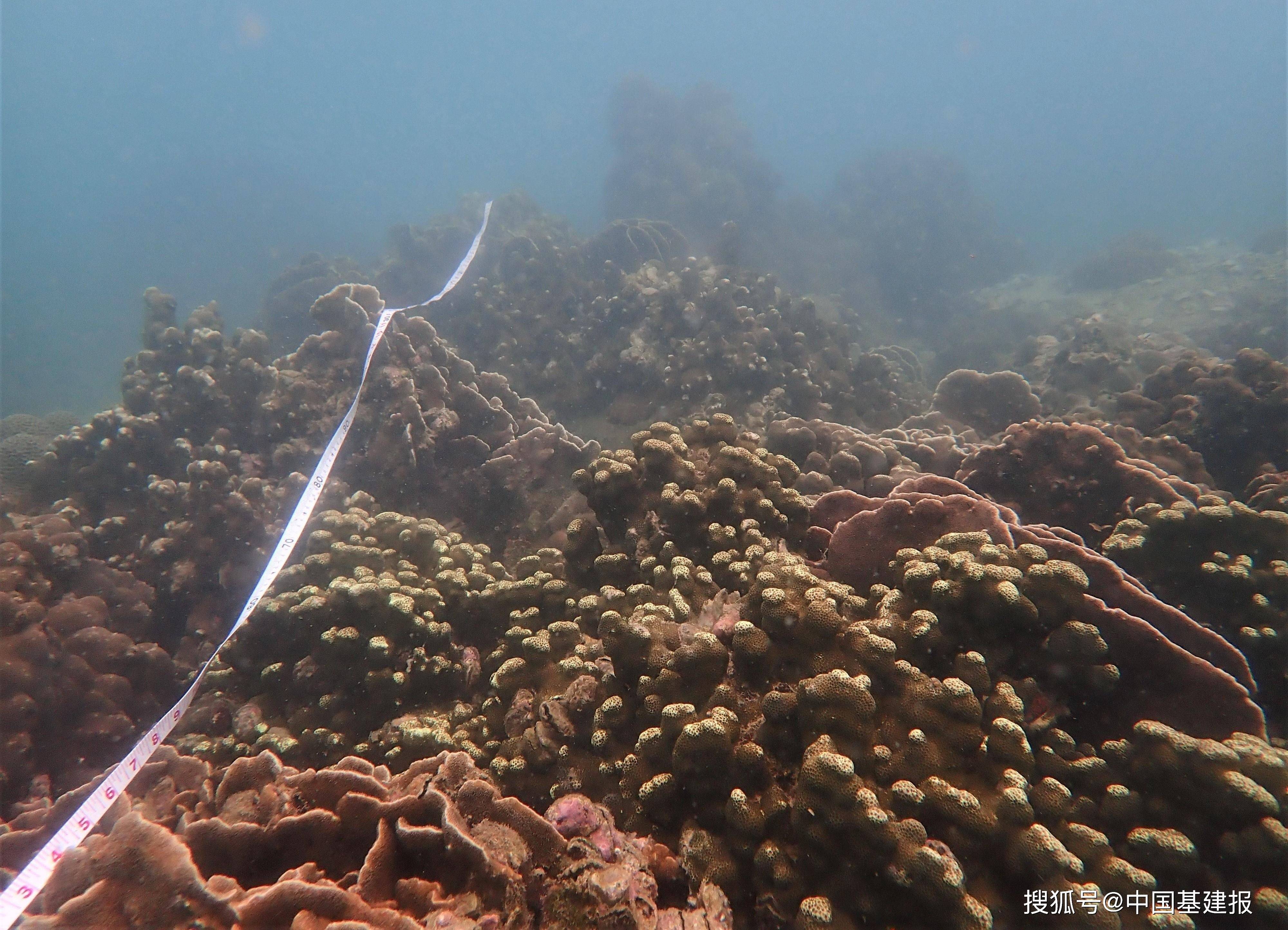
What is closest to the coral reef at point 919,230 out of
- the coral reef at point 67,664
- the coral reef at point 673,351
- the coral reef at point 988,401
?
the coral reef at point 673,351

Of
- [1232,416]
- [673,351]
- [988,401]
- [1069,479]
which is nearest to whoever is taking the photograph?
[1069,479]

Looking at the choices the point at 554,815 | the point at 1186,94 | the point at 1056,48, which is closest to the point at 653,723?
the point at 554,815

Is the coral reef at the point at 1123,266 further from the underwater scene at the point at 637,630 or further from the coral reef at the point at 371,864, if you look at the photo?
the coral reef at the point at 371,864

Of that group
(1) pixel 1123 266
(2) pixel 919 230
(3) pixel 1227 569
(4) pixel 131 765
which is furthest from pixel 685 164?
(4) pixel 131 765

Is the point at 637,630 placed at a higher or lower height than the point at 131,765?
higher

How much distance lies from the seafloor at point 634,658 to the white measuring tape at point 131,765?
112 millimetres

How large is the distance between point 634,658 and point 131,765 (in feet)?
8.66

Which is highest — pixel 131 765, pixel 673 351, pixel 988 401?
pixel 673 351

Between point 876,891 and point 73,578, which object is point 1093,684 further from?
point 73,578

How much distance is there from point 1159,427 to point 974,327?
15.2 m

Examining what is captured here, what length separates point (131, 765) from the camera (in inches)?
109

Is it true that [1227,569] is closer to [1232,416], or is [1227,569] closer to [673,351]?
[1232,416]

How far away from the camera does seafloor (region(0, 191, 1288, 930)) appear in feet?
6.18

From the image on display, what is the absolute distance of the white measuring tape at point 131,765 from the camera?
6.47 ft
